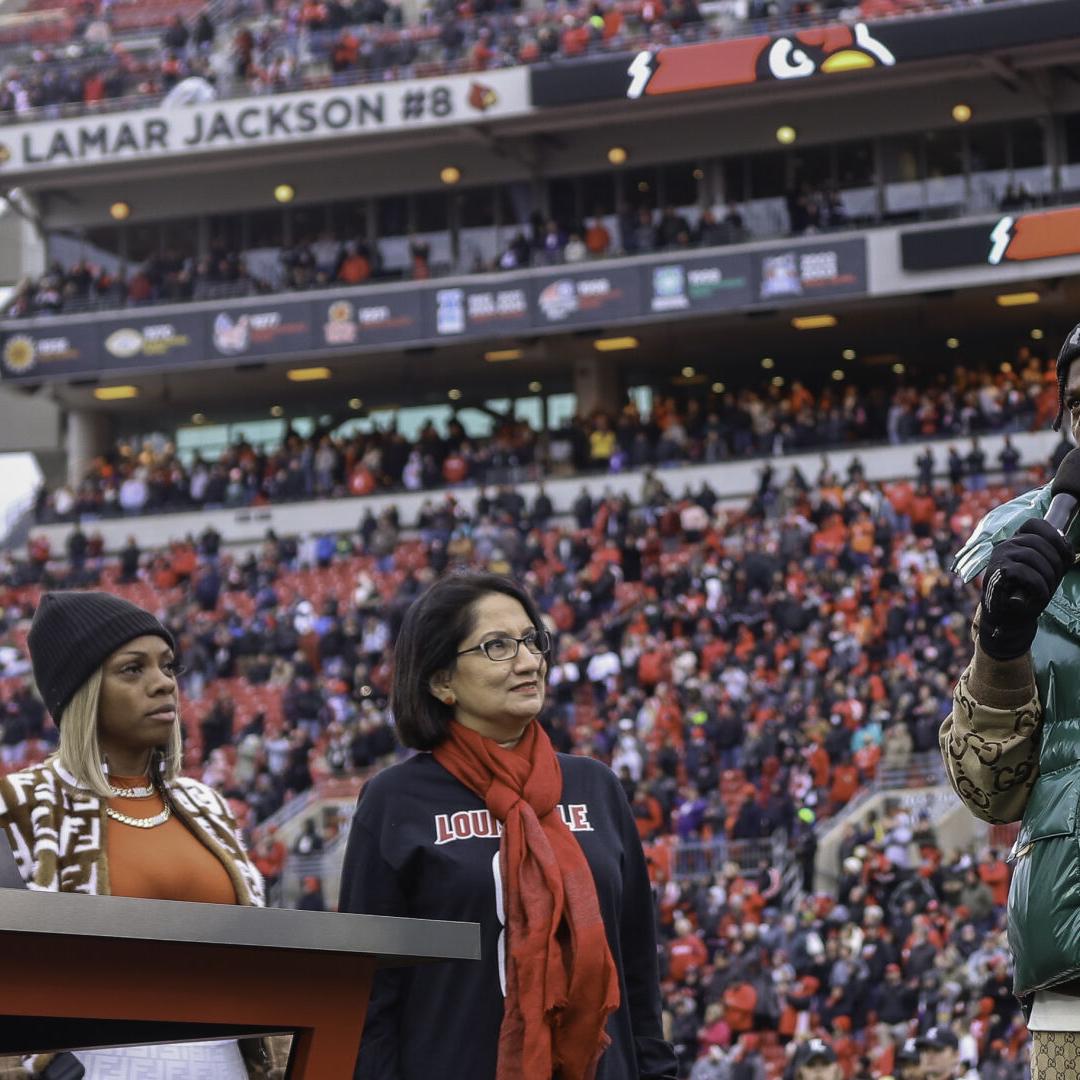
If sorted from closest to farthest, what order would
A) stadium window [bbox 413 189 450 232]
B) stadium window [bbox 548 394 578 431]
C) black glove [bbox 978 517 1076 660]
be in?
1. black glove [bbox 978 517 1076 660]
2. stadium window [bbox 548 394 578 431]
3. stadium window [bbox 413 189 450 232]

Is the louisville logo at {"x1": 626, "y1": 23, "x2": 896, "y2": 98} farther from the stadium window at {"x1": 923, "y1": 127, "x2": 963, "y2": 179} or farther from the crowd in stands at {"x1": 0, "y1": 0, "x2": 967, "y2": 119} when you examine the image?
the stadium window at {"x1": 923, "y1": 127, "x2": 963, "y2": 179}

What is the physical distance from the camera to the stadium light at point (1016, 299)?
36.0m

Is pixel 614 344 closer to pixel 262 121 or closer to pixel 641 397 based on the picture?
pixel 641 397

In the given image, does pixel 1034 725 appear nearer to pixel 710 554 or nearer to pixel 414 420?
pixel 710 554

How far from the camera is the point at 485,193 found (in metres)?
39.2

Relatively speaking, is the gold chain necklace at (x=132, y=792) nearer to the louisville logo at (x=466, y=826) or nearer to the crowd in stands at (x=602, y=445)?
the louisville logo at (x=466, y=826)

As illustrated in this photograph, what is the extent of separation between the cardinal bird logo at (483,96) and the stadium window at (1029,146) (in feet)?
27.7

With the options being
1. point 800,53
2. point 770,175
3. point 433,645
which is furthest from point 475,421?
point 433,645

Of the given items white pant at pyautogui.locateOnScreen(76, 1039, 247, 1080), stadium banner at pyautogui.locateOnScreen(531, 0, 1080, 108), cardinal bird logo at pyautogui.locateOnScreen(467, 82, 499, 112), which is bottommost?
white pant at pyautogui.locateOnScreen(76, 1039, 247, 1080)

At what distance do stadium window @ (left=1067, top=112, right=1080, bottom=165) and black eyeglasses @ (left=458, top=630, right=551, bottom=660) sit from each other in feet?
106

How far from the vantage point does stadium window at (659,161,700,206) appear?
37781mm

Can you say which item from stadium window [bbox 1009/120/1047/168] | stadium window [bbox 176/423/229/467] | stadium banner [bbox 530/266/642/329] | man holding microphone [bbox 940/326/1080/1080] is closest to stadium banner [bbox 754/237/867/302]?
stadium banner [bbox 530/266/642/329]

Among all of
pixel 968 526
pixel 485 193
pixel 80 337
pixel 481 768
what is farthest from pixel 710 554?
pixel 481 768

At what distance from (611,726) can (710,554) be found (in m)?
5.02
